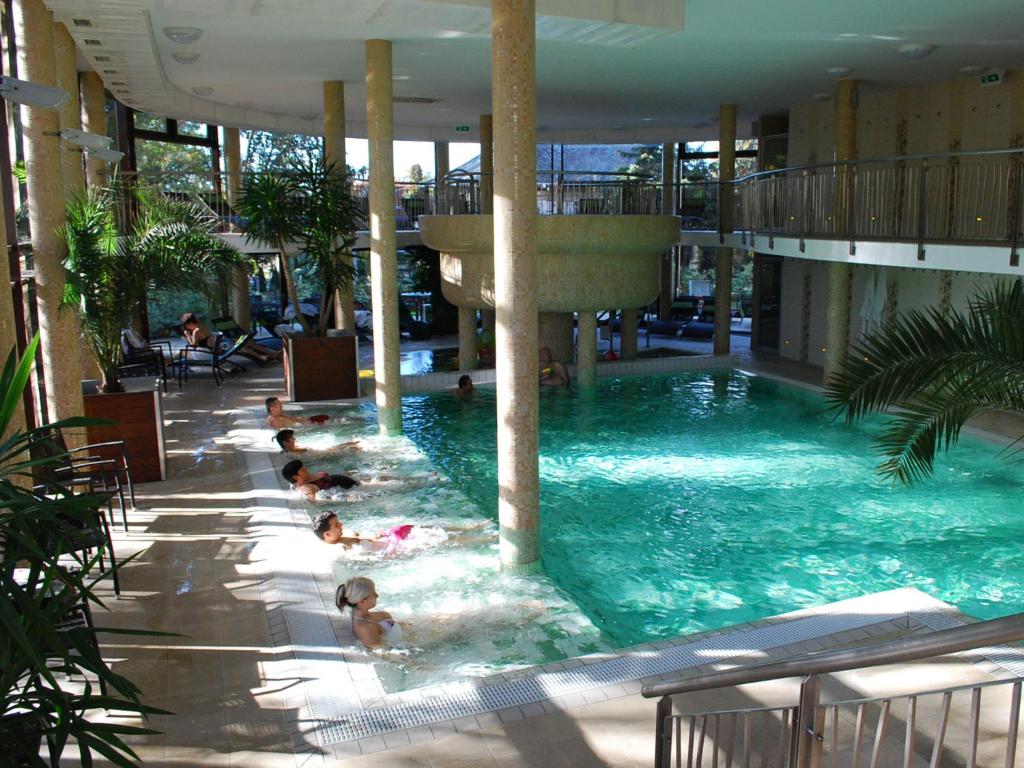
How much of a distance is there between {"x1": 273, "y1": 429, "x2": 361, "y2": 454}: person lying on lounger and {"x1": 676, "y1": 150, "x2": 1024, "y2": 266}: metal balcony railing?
7103 millimetres

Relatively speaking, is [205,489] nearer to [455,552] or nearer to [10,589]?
[455,552]

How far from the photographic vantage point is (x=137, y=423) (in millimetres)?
9820

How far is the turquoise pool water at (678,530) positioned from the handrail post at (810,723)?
12.2 ft

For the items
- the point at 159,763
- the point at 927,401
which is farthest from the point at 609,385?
the point at 159,763

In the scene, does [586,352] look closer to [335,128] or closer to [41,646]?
[335,128]

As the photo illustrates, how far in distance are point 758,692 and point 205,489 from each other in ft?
21.4

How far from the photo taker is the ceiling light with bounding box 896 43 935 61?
11.9 metres

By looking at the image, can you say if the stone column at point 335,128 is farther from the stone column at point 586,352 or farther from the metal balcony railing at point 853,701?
the metal balcony railing at point 853,701

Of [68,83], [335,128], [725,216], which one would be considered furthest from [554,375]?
[68,83]

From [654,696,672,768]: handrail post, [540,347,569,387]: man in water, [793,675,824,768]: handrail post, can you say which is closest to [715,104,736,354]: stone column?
[540,347,569,387]: man in water

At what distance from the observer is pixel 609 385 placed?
16.6 metres

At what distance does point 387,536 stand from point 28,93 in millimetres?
4425

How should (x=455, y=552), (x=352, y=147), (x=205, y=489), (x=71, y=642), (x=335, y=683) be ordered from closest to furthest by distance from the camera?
1. (x=71, y=642)
2. (x=335, y=683)
3. (x=455, y=552)
4. (x=205, y=489)
5. (x=352, y=147)

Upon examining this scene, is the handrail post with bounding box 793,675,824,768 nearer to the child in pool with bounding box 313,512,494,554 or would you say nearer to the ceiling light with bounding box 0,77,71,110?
the child in pool with bounding box 313,512,494,554
